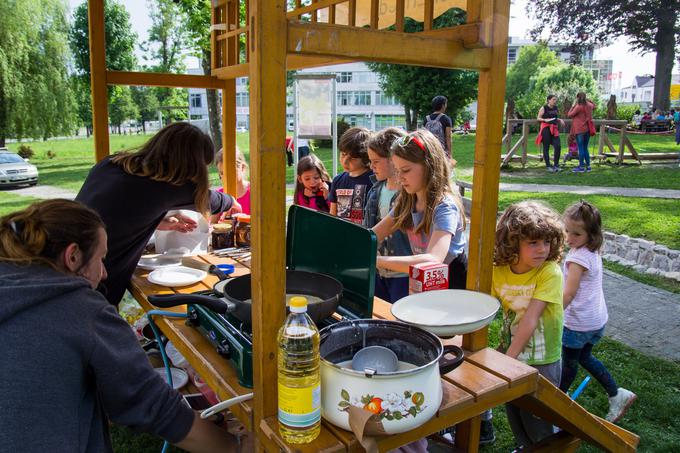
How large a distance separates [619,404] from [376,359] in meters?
2.23

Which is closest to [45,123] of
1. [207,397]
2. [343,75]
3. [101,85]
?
[101,85]

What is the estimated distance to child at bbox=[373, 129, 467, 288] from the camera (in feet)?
7.95

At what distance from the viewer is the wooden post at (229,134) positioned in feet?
13.1

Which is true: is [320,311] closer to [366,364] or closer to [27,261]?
[366,364]

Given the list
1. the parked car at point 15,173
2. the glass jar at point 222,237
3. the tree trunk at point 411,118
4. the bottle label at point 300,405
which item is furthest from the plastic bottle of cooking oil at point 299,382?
the tree trunk at point 411,118

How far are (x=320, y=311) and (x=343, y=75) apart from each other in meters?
64.2

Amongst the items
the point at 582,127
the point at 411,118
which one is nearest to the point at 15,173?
the point at 582,127

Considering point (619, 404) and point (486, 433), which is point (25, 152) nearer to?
point (486, 433)

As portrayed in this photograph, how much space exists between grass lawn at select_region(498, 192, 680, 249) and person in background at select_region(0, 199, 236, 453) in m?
6.28

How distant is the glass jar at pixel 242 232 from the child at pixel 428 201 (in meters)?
1.24

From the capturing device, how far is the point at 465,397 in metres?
1.50

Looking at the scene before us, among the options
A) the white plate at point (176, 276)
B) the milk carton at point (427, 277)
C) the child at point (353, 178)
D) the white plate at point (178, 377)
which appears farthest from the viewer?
the child at point (353, 178)

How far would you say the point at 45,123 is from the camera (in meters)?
23.3

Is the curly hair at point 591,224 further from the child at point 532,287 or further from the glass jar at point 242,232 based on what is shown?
the glass jar at point 242,232
